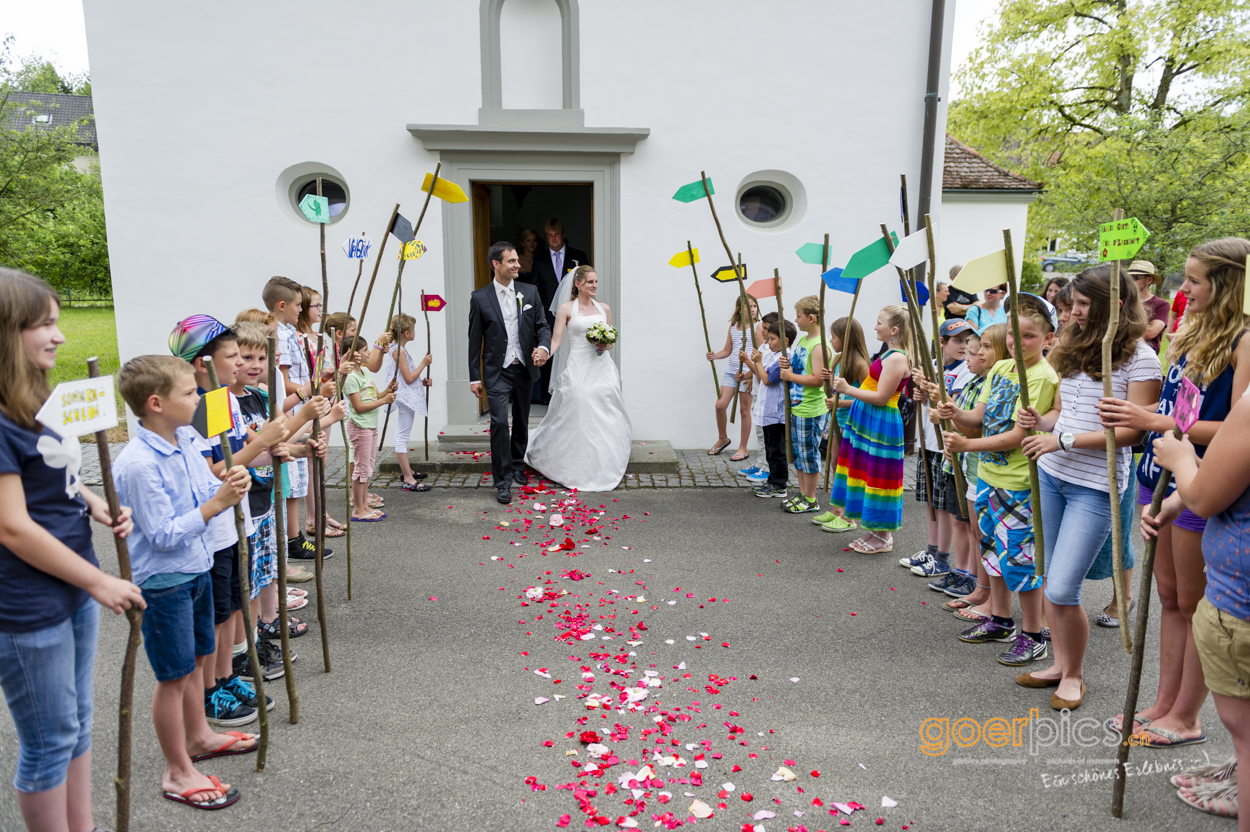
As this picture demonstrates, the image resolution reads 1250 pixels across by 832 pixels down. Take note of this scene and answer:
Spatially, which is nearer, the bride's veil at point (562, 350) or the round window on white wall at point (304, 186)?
the bride's veil at point (562, 350)

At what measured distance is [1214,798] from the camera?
2.85 meters

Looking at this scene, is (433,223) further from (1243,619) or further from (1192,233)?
(1192,233)

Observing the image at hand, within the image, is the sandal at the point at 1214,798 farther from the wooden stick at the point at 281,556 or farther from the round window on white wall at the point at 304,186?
the round window on white wall at the point at 304,186

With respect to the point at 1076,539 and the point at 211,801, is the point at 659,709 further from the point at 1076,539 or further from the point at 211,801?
the point at 1076,539

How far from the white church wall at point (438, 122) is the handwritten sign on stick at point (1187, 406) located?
6.20 metres

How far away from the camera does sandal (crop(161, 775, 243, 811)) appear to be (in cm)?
283

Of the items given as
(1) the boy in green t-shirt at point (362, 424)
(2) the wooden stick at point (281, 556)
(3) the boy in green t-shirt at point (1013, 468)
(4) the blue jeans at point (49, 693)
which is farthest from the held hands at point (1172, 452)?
(1) the boy in green t-shirt at point (362, 424)

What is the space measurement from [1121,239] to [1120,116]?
19724 mm

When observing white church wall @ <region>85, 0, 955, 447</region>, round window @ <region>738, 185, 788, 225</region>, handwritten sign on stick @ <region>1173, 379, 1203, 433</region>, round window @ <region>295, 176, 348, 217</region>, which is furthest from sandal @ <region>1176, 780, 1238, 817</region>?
round window @ <region>295, 176, 348, 217</region>

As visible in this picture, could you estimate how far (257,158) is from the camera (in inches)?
328

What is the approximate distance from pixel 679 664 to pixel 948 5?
772 centimetres

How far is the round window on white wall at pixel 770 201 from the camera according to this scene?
349 inches

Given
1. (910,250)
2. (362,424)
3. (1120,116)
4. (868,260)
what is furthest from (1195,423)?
(1120,116)

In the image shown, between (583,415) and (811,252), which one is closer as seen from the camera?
(811,252)
